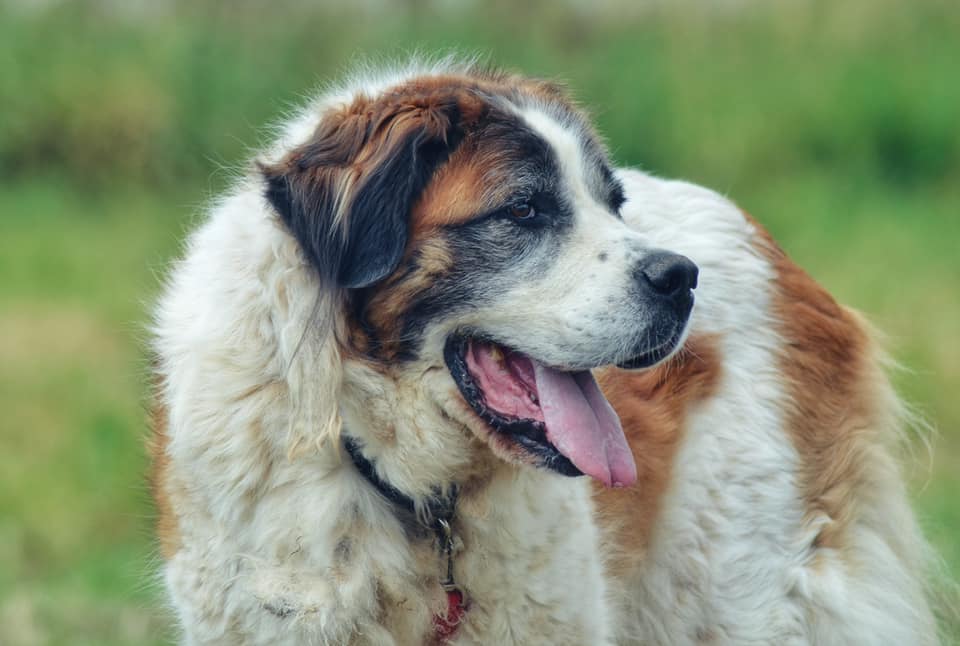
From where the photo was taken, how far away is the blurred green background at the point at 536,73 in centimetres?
1006

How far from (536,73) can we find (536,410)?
8139mm

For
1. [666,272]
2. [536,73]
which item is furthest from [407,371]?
[536,73]

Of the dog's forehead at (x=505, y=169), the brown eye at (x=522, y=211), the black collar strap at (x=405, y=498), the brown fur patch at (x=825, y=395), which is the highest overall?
the dog's forehead at (x=505, y=169)

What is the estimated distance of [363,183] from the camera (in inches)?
138

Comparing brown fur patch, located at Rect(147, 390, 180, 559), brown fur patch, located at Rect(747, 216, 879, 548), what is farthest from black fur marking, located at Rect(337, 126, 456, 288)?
brown fur patch, located at Rect(747, 216, 879, 548)

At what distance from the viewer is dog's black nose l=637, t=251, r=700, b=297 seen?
11.5ft

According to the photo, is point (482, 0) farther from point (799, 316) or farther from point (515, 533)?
point (515, 533)

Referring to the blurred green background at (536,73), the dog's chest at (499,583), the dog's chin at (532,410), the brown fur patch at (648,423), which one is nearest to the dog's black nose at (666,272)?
the dog's chin at (532,410)

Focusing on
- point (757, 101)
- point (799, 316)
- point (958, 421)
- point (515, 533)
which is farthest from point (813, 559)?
point (757, 101)

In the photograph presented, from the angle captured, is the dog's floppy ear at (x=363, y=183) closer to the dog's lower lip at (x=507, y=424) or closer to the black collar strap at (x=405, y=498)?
the dog's lower lip at (x=507, y=424)

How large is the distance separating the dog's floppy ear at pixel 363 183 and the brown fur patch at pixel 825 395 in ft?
5.17

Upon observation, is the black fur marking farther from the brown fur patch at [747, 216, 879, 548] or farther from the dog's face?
the brown fur patch at [747, 216, 879, 548]

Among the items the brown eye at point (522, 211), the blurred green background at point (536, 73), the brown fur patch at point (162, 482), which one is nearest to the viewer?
the brown eye at point (522, 211)

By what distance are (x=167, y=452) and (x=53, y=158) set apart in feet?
29.0
